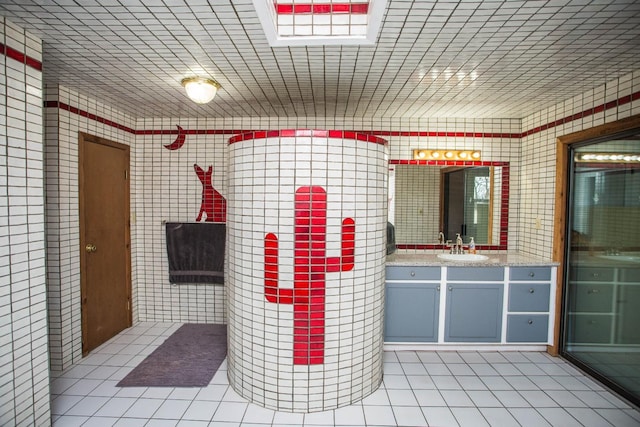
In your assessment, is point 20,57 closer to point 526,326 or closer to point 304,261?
point 304,261

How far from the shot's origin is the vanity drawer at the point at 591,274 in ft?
8.85

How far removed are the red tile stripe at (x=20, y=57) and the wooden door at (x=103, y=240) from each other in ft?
3.60

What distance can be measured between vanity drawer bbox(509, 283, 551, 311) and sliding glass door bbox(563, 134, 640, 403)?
0.18 m

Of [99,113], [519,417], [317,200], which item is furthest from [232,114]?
[519,417]

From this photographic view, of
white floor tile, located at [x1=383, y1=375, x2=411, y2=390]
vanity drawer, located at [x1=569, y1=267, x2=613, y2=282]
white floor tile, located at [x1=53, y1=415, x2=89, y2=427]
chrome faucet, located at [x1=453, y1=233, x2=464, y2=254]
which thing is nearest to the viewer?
white floor tile, located at [x1=53, y1=415, x2=89, y2=427]

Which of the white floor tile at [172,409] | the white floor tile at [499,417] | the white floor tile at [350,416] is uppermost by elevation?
the white floor tile at [499,417]

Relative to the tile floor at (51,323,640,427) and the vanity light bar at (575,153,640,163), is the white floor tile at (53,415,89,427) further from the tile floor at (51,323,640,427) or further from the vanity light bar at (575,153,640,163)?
the vanity light bar at (575,153,640,163)

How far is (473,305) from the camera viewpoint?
3.16 m

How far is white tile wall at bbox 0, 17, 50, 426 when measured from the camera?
1.81 metres

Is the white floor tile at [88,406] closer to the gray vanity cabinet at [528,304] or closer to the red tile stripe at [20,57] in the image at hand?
the red tile stripe at [20,57]

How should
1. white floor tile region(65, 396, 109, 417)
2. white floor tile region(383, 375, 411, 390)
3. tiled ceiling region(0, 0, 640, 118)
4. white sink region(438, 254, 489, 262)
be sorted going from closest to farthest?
1. tiled ceiling region(0, 0, 640, 118)
2. white floor tile region(65, 396, 109, 417)
3. white floor tile region(383, 375, 411, 390)
4. white sink region(438, 254, 489, 262)

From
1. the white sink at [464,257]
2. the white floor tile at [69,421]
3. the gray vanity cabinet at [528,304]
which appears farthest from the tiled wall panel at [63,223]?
the gray vanity cabinet at [528,304]

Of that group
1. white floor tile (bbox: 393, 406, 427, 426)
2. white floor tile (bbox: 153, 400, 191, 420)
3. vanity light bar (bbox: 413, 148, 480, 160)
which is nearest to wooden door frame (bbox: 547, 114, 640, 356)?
vanity light bar (bbox: 413, 148, 480, 160)

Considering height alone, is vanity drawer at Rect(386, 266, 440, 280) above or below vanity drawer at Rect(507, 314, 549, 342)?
above
